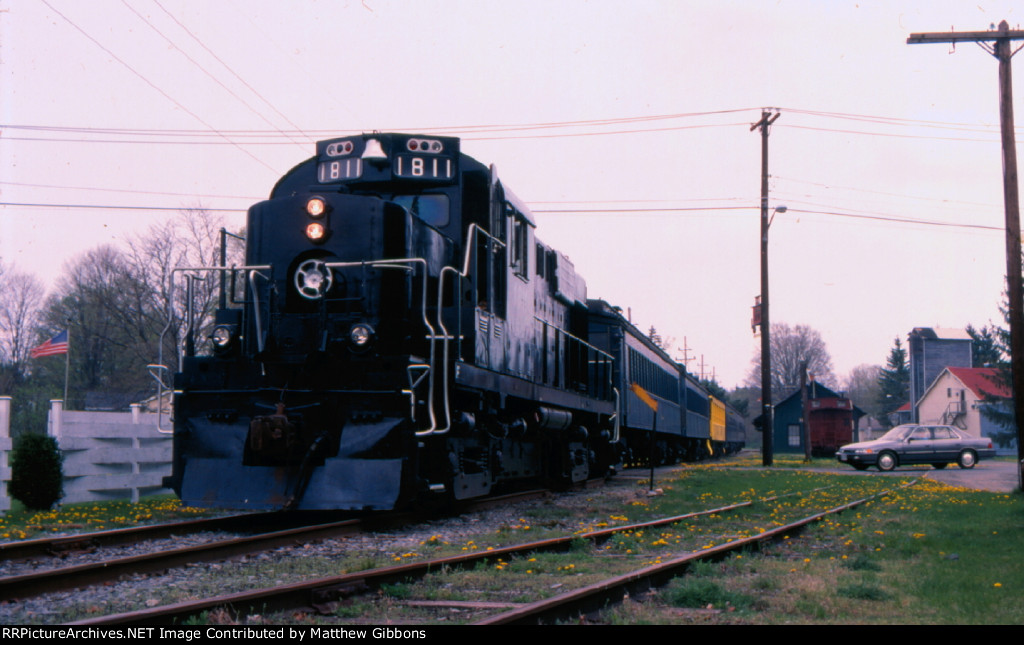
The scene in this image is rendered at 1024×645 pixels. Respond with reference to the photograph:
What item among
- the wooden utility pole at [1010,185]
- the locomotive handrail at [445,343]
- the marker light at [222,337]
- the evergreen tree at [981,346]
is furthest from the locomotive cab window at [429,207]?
the evergreen tree at [981,346]

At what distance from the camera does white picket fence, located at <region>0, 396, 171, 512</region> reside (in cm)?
1169

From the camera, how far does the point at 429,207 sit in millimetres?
9711

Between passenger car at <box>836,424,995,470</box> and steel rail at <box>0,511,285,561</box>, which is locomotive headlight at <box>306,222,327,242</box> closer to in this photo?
steel rail at <box>0,511,285,561</box>

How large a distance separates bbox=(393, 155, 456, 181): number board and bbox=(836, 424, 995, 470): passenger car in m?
20.1

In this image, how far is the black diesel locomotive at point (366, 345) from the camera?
798cm

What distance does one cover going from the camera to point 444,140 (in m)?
9.41

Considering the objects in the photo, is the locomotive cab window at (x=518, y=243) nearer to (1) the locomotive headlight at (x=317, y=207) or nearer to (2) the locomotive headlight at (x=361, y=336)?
(1) the locomotive headlight at (x=317, y=207)

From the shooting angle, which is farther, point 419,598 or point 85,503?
point 85,503

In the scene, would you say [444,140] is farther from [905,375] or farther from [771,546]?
[905,375]

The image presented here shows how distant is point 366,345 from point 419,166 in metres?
2.34

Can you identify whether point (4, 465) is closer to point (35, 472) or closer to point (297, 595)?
point (35, 472)

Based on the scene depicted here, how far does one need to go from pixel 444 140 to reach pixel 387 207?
1.19 metres

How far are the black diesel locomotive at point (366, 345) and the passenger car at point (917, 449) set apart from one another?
1810 cm

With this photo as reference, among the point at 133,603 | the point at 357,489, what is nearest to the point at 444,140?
the point at 357,489
